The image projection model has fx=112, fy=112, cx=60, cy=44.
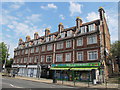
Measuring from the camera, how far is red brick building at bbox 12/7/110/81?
824 inches

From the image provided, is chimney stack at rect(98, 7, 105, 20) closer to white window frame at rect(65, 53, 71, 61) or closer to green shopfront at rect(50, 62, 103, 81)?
green shopfront at rect(50, 62, 103, 81)

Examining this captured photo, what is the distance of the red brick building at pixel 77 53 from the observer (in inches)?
824

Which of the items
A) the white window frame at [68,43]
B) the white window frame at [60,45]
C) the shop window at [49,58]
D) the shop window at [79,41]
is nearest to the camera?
the shop window at [79,41]

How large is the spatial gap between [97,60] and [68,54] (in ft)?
23.0

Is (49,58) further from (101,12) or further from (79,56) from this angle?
(101,12)

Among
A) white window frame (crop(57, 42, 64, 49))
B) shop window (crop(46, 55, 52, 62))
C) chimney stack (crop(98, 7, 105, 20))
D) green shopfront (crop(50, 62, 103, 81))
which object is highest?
chimney stack (crop(98, 7, 105, 20))

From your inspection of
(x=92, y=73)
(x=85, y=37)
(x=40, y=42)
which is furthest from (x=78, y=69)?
(x=40, y=42)

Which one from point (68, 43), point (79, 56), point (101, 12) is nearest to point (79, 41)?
point (68, 43)

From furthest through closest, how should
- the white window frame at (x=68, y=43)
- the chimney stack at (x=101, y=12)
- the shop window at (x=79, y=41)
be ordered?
1. the white window frame at (x=68, y=43)
2. the shop window at (x=79, y=41)
3. the chimney stack at (x=101, y=12)

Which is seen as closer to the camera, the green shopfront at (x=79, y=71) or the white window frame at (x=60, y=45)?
the green shopfront at (x=79, y=71)

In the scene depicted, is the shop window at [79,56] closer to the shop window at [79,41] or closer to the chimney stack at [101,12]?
the shop window at [79,41]

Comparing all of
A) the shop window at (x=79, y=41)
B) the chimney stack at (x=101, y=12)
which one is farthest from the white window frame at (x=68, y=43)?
the chimney stack at (x=101, y=12)

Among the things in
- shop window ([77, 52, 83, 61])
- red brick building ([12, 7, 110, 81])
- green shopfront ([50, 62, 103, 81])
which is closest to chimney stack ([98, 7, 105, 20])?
red brick building ([12, 7, 110, 81])

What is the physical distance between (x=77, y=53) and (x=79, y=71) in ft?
12.5
